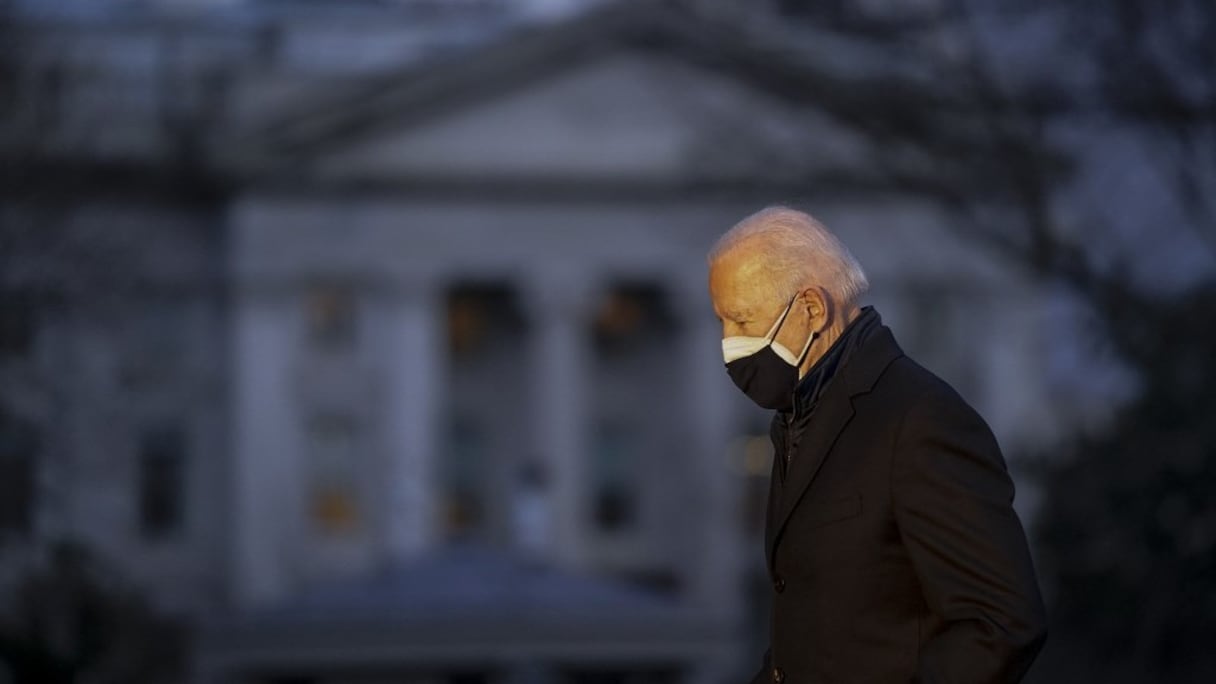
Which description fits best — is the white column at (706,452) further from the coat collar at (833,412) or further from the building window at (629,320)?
the coat collar at (833,412)

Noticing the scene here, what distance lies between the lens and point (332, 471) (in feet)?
204

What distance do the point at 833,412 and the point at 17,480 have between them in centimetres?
1933

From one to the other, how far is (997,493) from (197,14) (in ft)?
241

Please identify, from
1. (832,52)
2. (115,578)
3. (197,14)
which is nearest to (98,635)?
(115,578)

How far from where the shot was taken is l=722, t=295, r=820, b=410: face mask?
4.80m

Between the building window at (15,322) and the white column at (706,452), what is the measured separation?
39396 millimetres

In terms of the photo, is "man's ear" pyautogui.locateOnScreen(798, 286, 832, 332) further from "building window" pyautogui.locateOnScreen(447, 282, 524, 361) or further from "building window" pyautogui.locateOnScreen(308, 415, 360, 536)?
"building window" pyautogui.locateOnScreen(447, 282, 524, 361)

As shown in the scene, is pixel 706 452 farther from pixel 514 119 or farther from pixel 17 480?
pixel 17 480

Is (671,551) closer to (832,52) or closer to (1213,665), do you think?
(832,52)

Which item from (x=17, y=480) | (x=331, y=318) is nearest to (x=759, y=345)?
(x=17, y=480)

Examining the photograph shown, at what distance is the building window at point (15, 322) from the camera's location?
65.6 feet

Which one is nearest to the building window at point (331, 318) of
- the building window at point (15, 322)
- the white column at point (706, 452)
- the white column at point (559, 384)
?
the white column at point (559, 384)

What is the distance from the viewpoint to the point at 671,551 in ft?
209

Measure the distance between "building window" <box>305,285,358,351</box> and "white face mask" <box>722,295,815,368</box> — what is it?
190ft
